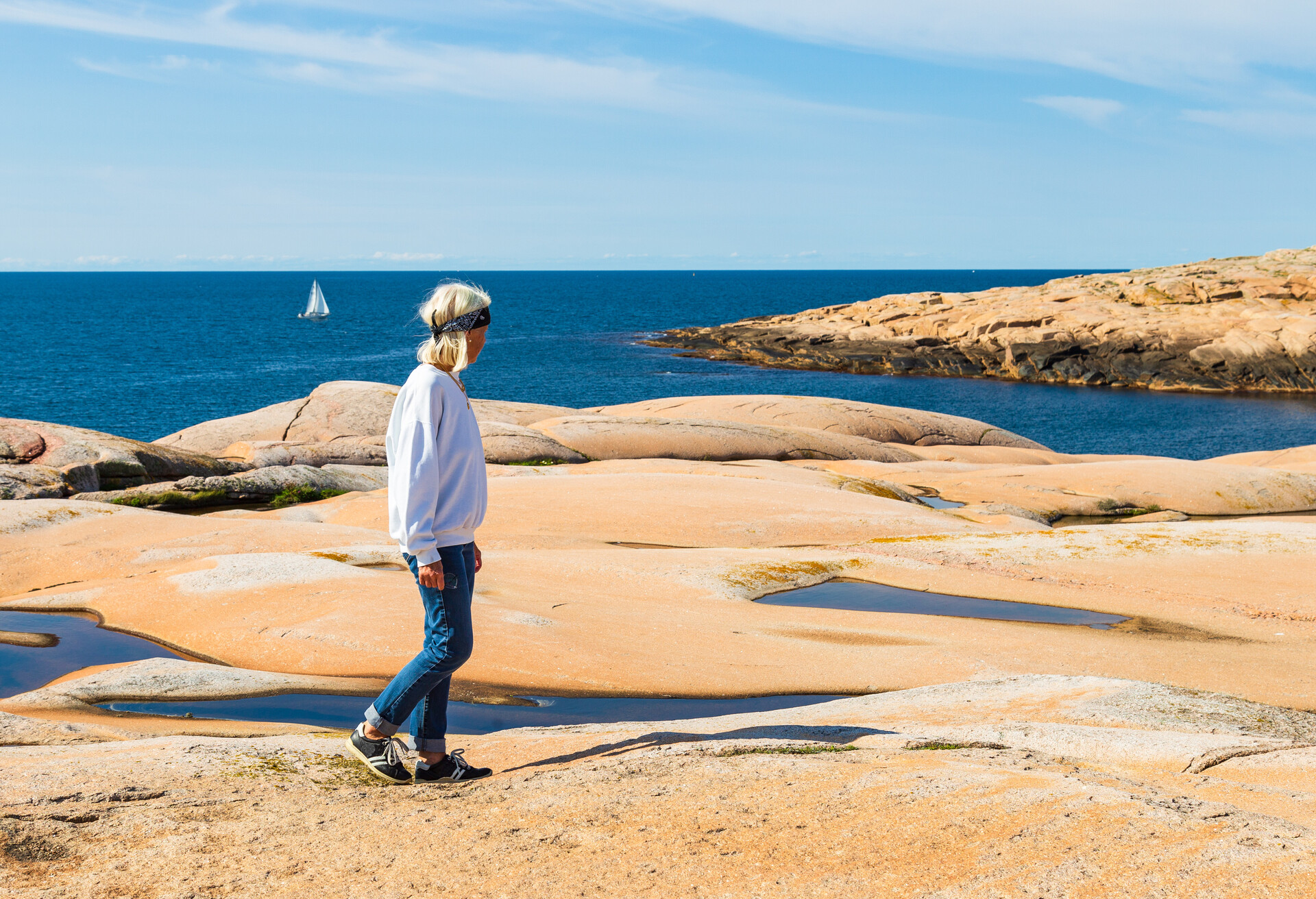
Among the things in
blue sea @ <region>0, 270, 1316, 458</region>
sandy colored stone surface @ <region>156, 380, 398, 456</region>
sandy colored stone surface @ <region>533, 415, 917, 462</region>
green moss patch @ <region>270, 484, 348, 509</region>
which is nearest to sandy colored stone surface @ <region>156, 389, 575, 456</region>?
sandy colored stone surface @ <region>156, 380, 398, 456</region>

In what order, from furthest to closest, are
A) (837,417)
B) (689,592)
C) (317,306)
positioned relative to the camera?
1. (317,306)
2. (837,417)
3. (689,592)

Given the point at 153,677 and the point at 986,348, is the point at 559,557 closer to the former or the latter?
the point at 153,677

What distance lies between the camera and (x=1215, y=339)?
7469 cm

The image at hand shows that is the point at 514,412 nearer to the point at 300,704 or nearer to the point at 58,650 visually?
the point at 58,650

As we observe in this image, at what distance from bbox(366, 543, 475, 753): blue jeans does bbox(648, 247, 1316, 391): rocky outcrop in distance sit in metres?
76.6

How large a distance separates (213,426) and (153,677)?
28.1 m

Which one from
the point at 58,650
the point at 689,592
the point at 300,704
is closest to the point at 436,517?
the point at 300,704

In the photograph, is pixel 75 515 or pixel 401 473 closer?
pixel 401 473

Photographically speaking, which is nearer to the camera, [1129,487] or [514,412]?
[1129,487]

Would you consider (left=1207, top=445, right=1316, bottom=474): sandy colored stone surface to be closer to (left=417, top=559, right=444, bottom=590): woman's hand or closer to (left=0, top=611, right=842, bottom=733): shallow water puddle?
(left=0, top=611, right=842, bottom=733): shallow water puddle

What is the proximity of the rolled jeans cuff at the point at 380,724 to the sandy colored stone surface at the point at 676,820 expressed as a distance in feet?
1.15

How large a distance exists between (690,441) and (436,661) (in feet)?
87.6

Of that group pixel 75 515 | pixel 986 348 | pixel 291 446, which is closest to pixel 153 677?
pixel 75 515

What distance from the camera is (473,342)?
20.7ft
